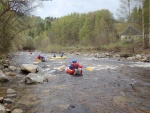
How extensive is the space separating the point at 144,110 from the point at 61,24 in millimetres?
74967

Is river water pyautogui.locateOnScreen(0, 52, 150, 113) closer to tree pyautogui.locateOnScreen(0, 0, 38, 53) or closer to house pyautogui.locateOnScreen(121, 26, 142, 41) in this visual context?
tree pyautogui.locateOnScreen(0, 0, 38, 53)

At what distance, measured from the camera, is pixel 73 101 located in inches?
324

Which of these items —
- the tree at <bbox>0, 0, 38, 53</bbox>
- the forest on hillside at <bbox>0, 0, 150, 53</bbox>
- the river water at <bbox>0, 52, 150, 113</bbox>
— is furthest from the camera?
Answer: the forest on hillside at <bbox>0, 0, 150, 53</bbox>

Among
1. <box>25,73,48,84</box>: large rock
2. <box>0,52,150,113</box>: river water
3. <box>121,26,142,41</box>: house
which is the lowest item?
<box>0,52,150,113</box>: river water

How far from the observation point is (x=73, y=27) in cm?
7619

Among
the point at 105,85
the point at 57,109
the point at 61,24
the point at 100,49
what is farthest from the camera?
the point at 61,24

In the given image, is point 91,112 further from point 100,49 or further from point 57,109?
point 100,49

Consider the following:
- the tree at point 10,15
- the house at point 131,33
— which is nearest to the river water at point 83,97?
the tree at point 10,15

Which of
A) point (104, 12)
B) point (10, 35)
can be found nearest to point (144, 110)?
point (10, 35)

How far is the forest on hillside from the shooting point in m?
16.4

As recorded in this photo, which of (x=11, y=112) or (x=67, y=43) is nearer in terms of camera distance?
(x=11, y=112)

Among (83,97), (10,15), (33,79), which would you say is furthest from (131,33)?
(83,97)

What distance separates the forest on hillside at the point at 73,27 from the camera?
16.4 meters

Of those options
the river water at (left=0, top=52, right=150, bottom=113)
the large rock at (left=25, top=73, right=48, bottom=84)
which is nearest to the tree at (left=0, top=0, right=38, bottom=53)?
the large rock at (left=25, top=73, right=48, bottom=84)
